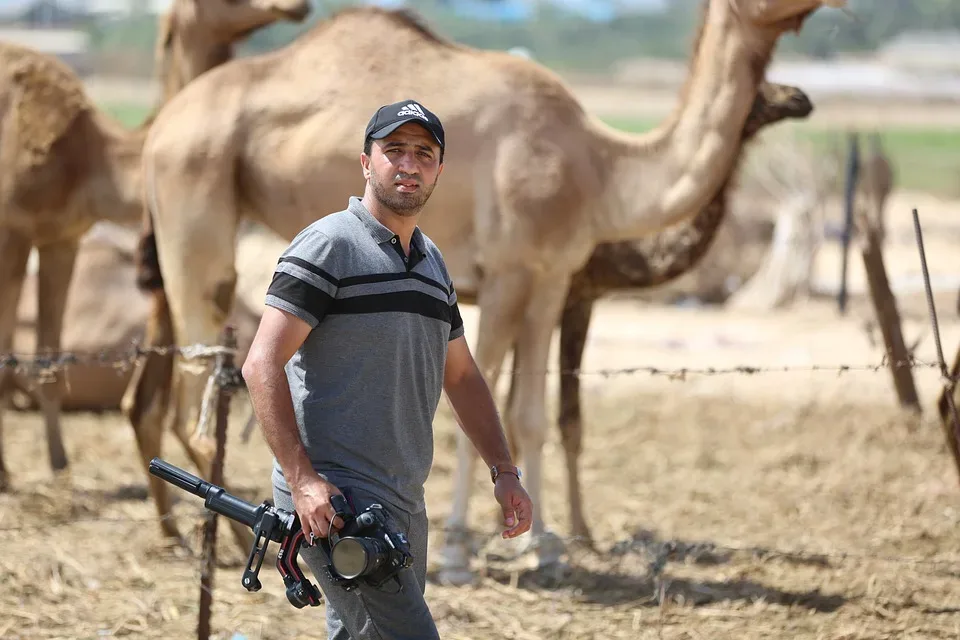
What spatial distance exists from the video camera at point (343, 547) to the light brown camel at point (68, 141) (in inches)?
192

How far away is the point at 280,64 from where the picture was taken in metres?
6.86

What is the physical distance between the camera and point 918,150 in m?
42.8

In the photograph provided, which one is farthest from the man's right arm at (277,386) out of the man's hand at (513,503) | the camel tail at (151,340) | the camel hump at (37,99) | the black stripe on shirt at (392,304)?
the camel hump at (37,99)

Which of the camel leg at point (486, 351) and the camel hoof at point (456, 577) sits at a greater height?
the camel leg at point (486, 351)

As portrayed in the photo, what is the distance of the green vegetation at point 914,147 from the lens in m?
34.4

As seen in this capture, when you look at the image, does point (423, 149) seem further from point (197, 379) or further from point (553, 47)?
point (553, 47)

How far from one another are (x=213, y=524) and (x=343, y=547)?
7.57ft

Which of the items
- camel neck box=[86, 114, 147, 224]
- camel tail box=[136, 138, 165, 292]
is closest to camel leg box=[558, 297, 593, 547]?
camel tail box=[136, 138, 165, 292]

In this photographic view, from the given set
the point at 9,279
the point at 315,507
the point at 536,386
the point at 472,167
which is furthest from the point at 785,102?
the point at 9,279

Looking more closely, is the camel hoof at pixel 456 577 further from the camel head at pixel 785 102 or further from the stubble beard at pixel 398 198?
the stubble beard at pixel 398 198

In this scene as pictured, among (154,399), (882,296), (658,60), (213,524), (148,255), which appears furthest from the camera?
(658,60)

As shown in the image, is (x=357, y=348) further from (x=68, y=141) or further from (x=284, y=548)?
(x=68, y=141)

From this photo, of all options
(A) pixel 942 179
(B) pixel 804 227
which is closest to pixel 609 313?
(B) pixel 804 227

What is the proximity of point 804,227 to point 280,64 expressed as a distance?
10243mm
